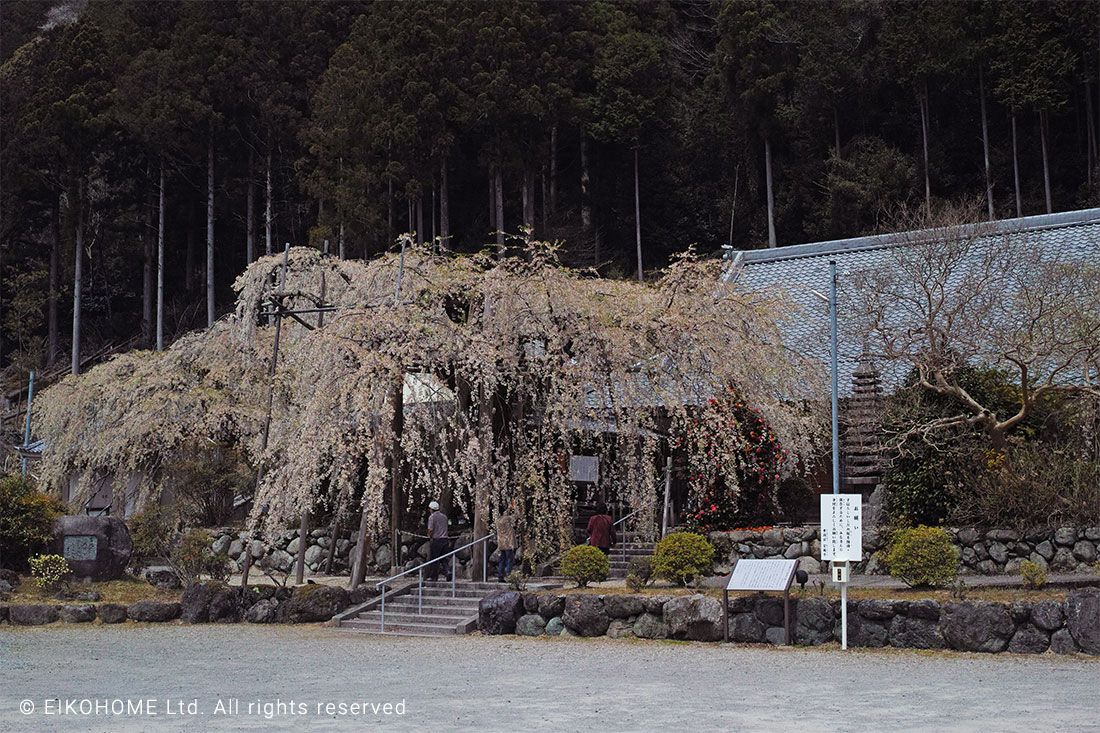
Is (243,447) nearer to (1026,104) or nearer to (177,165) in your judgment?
(177,165)

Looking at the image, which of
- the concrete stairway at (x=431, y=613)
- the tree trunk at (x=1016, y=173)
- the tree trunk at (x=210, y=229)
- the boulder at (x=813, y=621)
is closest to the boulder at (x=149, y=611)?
the concrete stairway at (x=431, y=613)

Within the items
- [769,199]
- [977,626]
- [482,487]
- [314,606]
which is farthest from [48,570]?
[769,199]

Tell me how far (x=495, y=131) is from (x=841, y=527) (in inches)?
960

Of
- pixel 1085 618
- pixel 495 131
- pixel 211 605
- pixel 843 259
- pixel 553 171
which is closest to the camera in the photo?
pixel 1085 618

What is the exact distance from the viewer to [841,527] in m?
11.7

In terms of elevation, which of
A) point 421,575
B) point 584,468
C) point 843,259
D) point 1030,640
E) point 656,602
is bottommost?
point 1030,640

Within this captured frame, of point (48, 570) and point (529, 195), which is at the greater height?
point (529, 195)

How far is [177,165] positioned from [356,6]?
9.19 m

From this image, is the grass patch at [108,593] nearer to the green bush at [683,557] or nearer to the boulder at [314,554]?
the boulder at [314,554]

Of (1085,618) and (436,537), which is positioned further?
(436,537)

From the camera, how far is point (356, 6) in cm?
4069

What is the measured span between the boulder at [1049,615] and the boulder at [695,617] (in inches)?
131

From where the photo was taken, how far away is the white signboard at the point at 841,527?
11586 mm

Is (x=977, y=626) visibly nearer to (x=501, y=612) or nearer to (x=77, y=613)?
(x=501, y=612)
